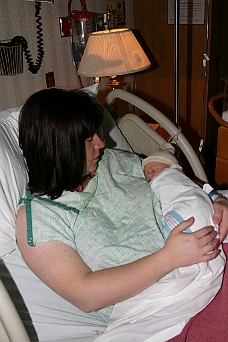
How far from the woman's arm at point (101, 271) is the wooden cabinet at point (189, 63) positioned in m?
2.03

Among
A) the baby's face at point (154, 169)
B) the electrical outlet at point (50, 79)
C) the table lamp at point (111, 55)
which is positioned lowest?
the baby's face at point (154, 169)

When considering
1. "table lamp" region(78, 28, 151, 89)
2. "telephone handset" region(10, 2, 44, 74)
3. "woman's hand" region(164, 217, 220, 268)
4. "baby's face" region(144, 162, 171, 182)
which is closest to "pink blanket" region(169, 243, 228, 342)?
"woman's hand" region(164, 217, 220, 268)

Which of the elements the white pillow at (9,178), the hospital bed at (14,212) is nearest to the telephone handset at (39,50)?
the hospital bed at (14,212)

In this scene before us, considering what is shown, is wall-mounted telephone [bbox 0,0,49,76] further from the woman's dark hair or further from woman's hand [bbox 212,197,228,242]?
woman's hand [bbox 212,197,228,242]

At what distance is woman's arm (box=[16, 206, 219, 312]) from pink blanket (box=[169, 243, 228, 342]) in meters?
0.15

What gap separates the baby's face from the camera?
1.49 m

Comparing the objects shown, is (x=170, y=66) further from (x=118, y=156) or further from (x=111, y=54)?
(x=118, y=156)

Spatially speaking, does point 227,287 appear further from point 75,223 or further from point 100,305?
point 75,223

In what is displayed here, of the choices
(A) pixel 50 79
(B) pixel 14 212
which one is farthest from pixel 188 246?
(A) pixel 50 79

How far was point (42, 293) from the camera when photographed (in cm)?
129

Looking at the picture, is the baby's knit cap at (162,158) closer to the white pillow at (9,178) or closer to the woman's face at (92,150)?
the woman's face at (92,150)

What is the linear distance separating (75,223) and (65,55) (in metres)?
1.53

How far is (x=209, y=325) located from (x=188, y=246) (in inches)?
8.8

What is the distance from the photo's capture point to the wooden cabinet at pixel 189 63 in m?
2.81
